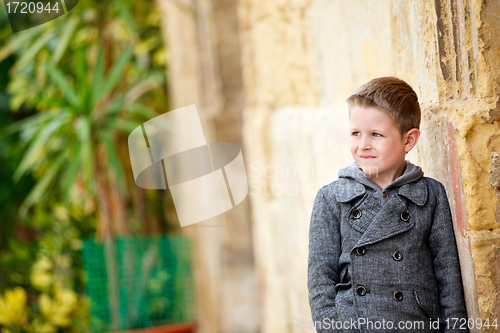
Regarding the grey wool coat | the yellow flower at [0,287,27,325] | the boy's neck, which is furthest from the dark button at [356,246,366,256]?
the yellow flower at [0,287,27,325]

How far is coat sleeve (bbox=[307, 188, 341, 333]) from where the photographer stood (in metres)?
0.91

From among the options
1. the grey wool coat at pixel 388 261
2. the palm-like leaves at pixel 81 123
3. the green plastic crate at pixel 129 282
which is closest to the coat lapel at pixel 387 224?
the grey wool coat at pixel 388 261

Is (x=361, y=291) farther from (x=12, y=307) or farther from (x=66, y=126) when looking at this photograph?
(x=12, y=307)

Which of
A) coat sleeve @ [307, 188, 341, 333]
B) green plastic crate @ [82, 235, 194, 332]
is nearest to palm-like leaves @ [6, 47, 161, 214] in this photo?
green plastic crate @ [82, 235, 194, 332]

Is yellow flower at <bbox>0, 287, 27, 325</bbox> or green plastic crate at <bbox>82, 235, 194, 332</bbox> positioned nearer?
green plastic crate at <bbox>82, 235, 194, 332</bbox>

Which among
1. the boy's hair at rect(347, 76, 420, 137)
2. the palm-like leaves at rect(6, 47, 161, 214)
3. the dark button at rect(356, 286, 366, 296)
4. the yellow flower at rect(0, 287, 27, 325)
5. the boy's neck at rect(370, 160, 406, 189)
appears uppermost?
the palm-like leaves at rect(6, 47, 161, 214)

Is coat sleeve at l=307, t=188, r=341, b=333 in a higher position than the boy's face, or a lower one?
lower

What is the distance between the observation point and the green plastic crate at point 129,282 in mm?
2893

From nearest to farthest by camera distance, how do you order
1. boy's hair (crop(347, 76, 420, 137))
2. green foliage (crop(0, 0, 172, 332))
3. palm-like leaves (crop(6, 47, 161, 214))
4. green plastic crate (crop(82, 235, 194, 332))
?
boy's hair (crop(347, 76, 420, 137)), palm-like leaves (crop(6, 47, 161, 214)), green foliage (crop(0, 0, 172, 332)), green plastic crate (crop(82, 235, 194, 332))

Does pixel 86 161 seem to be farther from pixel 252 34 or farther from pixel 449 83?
pixel 449 83

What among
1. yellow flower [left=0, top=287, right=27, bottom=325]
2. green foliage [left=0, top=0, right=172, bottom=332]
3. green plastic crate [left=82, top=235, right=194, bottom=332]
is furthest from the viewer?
yellow flower [left=0, top=287, right=27, bottom=325]

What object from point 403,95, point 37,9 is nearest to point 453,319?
point 403,95

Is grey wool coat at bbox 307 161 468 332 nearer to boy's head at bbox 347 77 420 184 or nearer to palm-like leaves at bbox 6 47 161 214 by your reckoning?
boy's head at bbox 347 77 420 184

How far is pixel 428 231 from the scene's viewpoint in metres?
0.92
